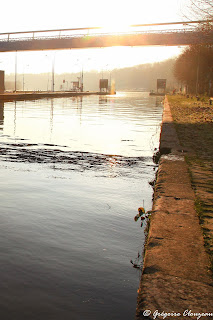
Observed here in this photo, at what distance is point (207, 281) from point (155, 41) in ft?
195

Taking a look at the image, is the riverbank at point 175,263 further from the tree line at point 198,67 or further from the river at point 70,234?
the tree line at point 198,67

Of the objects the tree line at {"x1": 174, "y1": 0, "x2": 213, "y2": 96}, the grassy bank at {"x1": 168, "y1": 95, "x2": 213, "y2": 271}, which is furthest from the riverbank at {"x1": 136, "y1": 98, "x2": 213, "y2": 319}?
the tree line at {"x1": 174, "y1": 0, "x2": 213, "y2": 96}

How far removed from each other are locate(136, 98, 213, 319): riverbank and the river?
0.25 meters

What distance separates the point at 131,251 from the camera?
10.7 feet

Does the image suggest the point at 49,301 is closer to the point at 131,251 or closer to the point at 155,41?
the point at 131,251

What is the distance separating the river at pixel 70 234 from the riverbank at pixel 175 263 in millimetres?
253

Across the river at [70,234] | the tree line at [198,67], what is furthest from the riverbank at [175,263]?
the tree line at [198,67]

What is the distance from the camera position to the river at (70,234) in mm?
2414

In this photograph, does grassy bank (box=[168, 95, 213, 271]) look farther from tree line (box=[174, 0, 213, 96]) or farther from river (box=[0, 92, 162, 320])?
tree line (box=[174, 0, 213, 96])

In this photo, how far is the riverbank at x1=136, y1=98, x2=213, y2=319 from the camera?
2014 millimetres

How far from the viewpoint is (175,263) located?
2500 mm

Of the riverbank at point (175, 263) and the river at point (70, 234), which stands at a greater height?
the riverbank at point (175, 263)

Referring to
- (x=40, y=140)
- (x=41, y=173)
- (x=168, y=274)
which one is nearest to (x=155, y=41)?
(x=40, y=140)

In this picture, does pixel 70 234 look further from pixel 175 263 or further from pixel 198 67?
pixel 198 67
